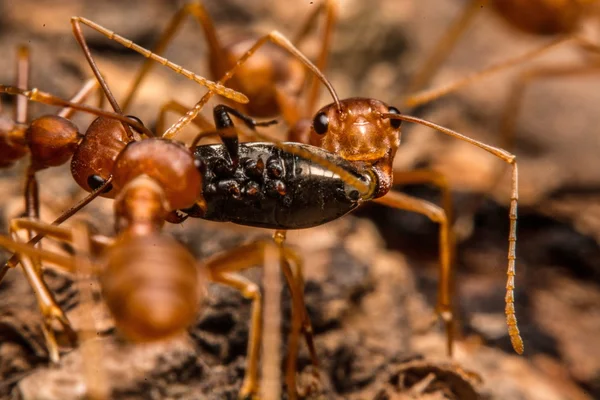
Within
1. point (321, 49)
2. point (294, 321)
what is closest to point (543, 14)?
point (321, 49)

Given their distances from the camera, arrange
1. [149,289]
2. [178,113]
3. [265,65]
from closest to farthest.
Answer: [149,289] < [178,113] < [265,65]

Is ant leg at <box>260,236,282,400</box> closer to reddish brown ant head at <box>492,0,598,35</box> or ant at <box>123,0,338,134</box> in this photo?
ant at <box>123,0,338,134</box>

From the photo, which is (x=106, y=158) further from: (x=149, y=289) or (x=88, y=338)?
(x=149, y=289)

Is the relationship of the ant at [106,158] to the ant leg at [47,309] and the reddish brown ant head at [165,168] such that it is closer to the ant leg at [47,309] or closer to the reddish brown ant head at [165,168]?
the ant leg at [47,309]

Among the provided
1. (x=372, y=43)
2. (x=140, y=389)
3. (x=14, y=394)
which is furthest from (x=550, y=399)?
(x=372, y=43)

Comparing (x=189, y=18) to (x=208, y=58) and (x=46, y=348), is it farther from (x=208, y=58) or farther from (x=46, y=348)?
(x=46, y=348)

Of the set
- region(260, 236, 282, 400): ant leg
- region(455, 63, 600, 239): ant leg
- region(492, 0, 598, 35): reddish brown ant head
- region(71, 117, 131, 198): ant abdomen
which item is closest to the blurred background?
region(455, 63, 600, 239): ant leg
